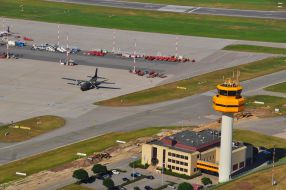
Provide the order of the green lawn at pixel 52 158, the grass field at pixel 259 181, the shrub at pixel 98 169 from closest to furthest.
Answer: the grass field at pixel 259 181 < the shrub at pixel 98 169 < the green lawn at pixel 52 158

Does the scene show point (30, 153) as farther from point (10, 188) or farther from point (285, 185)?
point (285, 185)

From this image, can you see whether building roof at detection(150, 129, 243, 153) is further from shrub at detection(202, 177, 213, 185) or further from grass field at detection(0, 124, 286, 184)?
grass field at detection(0, 124, 286, 184)

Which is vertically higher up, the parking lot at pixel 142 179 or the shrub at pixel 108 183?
the shrub at pixel 108 183

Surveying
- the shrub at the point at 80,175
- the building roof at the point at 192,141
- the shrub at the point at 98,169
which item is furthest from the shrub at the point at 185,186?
the shrub at the point at 80,175

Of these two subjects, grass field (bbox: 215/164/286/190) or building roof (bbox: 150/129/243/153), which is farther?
building roof (bbox: 150/129/243/153)

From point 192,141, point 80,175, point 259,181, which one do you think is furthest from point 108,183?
point 259,181

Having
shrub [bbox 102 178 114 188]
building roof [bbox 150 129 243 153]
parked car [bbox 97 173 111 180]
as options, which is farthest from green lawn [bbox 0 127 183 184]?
shrub [bbox 102 178 114 188]

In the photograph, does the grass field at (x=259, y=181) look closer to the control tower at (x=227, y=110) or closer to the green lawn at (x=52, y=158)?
the control tower at (x=227, y=110)

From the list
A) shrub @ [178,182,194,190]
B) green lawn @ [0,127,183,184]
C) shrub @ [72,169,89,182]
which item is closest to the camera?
shrub @ [178,182,194,190]
